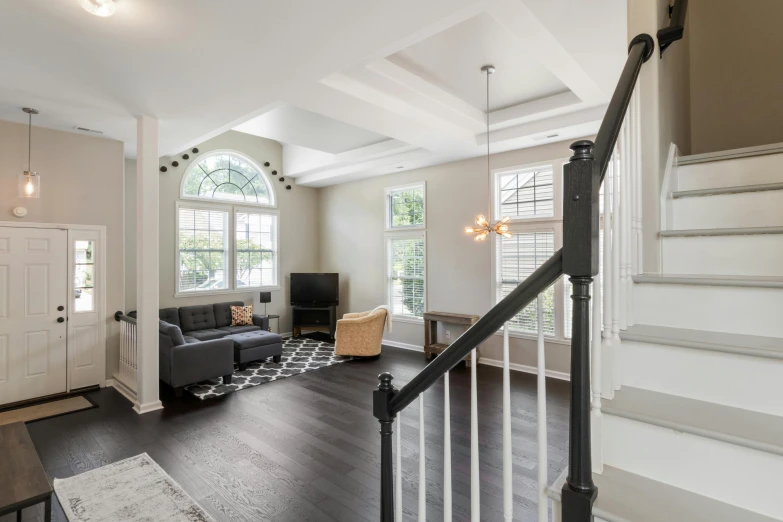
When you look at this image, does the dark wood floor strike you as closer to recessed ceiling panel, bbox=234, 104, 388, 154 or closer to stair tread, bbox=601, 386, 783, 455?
stair tread, bbox=601, 386, 783, 455

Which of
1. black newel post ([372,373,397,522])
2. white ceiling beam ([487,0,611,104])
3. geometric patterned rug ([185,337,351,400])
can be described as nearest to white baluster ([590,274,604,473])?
black newel post ([372,373,397,522])

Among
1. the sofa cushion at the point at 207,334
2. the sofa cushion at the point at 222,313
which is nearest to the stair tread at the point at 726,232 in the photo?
the sofa cushion at the point at 207,334

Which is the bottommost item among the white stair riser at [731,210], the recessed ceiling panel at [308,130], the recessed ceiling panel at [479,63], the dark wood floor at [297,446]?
the dark wood floor at [297,446]

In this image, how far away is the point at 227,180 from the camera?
24.7 ft

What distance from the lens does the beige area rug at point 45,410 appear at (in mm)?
4098

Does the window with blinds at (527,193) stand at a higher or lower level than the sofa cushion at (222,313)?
higher

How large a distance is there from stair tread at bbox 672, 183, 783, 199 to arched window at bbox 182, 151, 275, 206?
279 inches

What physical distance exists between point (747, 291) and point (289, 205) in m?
7.85

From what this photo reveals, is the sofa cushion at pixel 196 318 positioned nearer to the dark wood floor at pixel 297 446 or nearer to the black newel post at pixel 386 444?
the dark wood floor at pixel 297 446

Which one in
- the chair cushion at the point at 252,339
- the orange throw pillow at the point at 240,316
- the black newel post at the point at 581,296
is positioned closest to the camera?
the black newel post at the point at 581,296

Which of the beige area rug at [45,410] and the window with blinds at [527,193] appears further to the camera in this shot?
the window with blinds at [527,193]

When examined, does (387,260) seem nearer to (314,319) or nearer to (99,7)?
(314,319)

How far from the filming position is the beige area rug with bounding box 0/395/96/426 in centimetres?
410

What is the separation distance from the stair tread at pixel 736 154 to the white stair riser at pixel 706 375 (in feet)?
4.34
